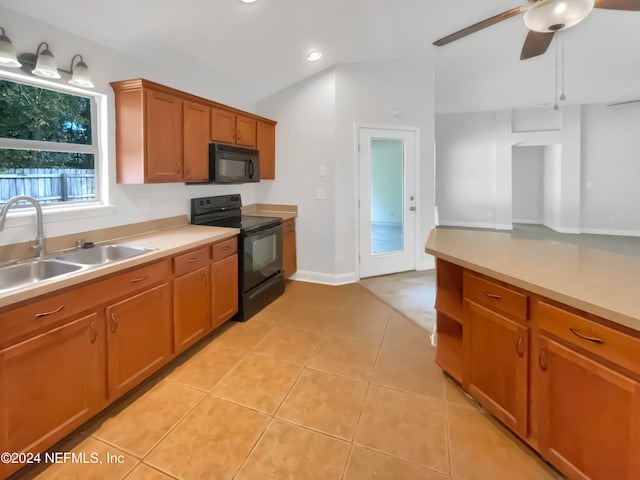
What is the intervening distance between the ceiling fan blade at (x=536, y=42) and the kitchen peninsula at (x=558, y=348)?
1.66 meters

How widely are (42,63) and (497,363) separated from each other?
3.07 m

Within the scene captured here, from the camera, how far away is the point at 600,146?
283 inches

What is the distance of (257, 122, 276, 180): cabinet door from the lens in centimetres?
411

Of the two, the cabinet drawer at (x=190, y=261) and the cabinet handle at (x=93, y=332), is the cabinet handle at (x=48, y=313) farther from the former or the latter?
the cabinet drawer at (x=190, y=261)

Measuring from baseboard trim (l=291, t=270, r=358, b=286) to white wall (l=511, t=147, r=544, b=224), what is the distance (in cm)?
663

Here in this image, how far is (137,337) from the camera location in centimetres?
204

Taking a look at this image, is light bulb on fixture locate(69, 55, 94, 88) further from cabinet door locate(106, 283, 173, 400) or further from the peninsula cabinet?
the peninsula cabinet

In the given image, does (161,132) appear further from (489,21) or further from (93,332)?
(489,21)

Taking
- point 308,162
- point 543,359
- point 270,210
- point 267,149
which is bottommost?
point 543,359

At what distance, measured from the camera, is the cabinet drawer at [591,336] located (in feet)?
3.67

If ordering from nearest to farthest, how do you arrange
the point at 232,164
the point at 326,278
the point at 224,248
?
the point at 224,248 → the point at 232,164 → the point at 326,278

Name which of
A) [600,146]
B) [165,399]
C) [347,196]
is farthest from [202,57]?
[600,146]

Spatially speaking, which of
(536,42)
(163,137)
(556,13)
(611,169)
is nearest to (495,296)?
(556,13)

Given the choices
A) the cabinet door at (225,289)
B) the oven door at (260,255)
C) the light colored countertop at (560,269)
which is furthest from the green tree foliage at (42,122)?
the light colored countertop at (560,269)
